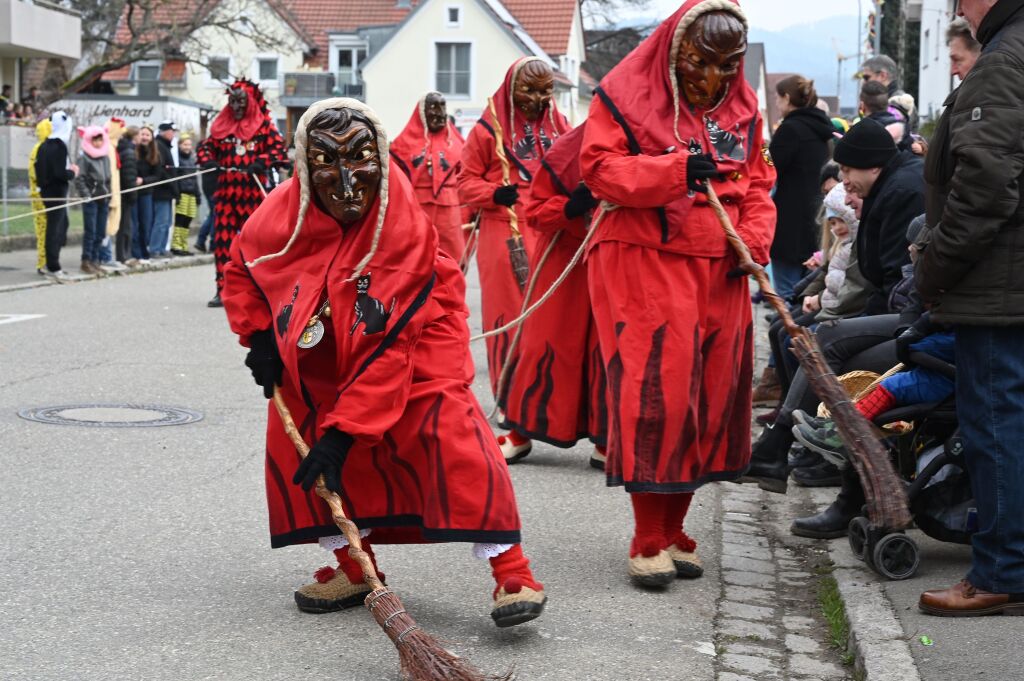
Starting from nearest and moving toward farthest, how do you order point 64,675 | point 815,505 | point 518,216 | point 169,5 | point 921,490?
point 64,675 → point 921,490 → point 815,505 → point 518,216 → point 169,5

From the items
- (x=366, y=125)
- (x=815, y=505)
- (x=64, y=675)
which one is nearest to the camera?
(x=64, y=675)

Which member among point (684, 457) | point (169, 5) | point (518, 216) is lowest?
point (684, 457)

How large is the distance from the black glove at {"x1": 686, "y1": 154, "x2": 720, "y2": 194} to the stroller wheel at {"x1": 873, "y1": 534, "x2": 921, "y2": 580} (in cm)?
142

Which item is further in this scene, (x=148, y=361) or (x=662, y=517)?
(x=148, y=361)

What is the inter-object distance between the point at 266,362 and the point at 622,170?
1478 millimetres

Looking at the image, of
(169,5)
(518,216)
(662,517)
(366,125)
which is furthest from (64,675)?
(169,5)

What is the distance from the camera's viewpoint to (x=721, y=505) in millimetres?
7148

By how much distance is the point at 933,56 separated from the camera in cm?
3416

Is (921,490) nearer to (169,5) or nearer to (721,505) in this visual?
(721,505)

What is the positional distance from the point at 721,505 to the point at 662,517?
158 cm

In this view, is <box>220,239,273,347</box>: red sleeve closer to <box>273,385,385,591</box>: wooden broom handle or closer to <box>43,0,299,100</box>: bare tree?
<box>273,385,385,591</box>: wooden broom handle

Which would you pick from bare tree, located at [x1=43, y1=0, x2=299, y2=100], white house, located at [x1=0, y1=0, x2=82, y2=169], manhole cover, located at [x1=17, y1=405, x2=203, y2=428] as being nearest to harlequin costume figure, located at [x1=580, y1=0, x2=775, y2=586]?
manhole cover, located at [x1=17, y1=405, x2=203, y2=428]

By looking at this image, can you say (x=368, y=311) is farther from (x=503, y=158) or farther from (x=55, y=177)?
(x=55, y=177)

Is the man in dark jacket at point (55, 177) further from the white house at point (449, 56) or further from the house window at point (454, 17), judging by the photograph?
the house window at point (454, 17)
